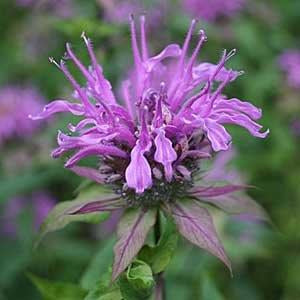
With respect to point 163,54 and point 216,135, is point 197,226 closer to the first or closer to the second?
point 216,135

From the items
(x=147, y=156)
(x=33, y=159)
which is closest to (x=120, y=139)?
(x=147, y=156)

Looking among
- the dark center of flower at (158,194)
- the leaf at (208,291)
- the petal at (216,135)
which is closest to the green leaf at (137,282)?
the dark center of flower at (158,194)

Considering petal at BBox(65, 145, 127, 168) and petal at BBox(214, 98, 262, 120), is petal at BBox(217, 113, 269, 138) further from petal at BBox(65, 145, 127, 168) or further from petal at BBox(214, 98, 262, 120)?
petal at BBox(65, 145, 127, 168)

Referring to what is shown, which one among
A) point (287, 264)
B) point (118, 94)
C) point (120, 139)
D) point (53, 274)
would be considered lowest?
point (287, 264)

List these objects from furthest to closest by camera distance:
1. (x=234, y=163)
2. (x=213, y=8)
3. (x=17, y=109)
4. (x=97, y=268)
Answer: (x=213, y=8) → (x=17, y=109) → (x=234, y=163) → (x=97, y=268)

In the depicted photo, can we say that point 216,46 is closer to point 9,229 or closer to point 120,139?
point 9,229

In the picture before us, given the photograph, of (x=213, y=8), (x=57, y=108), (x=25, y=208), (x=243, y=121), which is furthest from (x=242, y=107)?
(x=213, y=8)
